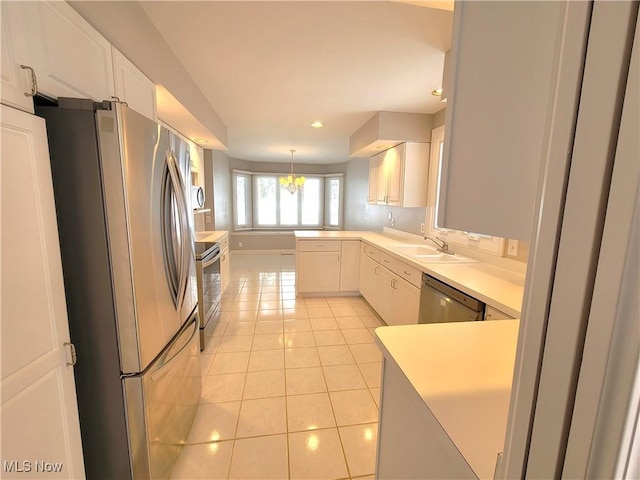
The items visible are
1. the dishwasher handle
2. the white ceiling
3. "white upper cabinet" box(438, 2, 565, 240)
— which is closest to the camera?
"white upper cabinet" box(438, 2, 565, 240)

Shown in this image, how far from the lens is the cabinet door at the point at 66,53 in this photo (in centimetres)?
88

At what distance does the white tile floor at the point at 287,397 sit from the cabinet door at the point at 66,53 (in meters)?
1.87

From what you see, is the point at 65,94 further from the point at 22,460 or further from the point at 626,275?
the point at 626,275

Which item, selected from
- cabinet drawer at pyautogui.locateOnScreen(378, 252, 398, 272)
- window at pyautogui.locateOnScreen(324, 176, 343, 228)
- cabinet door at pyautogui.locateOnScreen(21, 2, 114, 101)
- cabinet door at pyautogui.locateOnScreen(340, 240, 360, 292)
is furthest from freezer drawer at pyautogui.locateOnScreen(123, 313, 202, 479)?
window at pyautogui.locateOnScreen(324, 176, 343, 228)

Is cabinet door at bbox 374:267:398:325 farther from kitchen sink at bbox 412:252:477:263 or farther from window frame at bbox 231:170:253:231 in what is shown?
window frame at bbox 231:170:253:231

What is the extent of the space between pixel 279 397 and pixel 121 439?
106 centimetres

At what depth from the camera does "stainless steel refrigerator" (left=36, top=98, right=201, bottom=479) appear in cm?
101

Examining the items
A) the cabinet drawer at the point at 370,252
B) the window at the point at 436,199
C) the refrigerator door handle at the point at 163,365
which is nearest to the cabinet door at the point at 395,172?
the window at the point at 436,199

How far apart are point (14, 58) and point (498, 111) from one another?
51.0 inches

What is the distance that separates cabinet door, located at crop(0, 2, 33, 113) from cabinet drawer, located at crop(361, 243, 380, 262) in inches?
117

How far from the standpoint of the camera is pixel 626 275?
0.29 meters

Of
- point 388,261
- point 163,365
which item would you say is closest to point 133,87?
point 163,365

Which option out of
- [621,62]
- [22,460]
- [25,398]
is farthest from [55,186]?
[621,62]

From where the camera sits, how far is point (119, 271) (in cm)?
108
